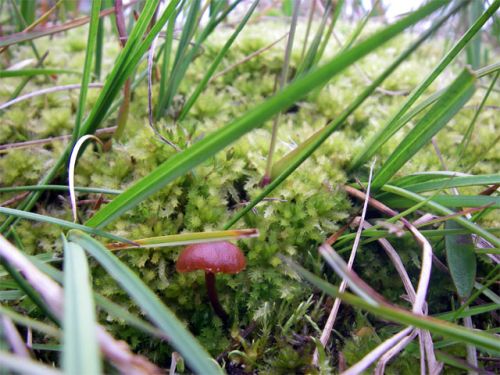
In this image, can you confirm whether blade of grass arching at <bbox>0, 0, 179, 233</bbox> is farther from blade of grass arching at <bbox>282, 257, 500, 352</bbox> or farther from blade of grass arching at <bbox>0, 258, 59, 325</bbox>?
blade of grass arching at <bbox>282, 257, 500, 352</bbox>

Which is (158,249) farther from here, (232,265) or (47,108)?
(47,108)

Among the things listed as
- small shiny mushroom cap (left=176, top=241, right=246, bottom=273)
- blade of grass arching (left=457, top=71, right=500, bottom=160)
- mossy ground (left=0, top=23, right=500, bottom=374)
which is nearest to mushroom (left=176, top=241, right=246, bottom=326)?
small shiny mushroom cap (left=176, top=241, right=246, bottom=273)

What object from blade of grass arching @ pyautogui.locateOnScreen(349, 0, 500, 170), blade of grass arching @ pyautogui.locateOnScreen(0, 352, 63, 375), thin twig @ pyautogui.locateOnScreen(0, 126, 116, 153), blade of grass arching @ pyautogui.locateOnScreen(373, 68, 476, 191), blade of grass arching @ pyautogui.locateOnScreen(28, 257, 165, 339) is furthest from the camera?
thin twig @ pyautogui.locateOnScreen(0, 126, 116, 153)

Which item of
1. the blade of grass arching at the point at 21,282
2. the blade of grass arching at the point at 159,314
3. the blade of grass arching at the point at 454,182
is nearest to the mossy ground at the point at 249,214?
the blade of grass arching at the point at 454,182

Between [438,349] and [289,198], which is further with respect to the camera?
[289,198]

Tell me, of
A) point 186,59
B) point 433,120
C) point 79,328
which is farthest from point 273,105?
point 186,59

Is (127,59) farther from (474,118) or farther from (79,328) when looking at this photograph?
(474,118)

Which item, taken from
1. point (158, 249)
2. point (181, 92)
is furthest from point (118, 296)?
point (181, 92)
